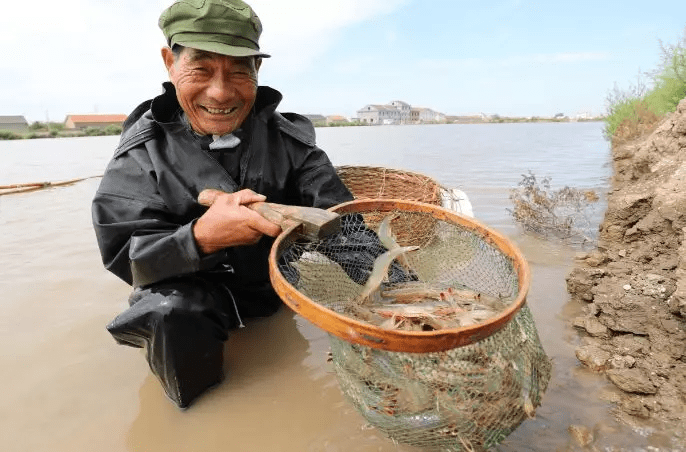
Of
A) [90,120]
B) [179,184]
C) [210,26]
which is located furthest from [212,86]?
[90,120]

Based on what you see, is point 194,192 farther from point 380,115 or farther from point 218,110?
point 380,115

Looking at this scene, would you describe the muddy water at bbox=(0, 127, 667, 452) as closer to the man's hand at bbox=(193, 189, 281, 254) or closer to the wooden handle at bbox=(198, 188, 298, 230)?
the man's hand at bbox=(193, 189, 281, 254)

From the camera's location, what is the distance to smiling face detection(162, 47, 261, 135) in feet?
7.13

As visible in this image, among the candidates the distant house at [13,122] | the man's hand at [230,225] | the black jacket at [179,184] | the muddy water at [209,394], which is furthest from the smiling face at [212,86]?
the distant house at [13,122]

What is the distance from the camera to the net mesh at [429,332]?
4.72 feet

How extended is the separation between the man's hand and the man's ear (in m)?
0.92

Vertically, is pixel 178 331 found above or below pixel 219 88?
below

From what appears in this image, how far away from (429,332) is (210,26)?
1772mm

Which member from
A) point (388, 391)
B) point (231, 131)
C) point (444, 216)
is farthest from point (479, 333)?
point (231, 131)

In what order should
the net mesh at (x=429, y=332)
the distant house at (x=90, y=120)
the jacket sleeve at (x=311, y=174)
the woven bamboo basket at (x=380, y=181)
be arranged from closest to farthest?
the net mesh at (x=429, y=332)
the jacket sleeve at (x=311, y=174)
the woven bamboo basket at (x=380, y=181)
the distant house at (x=90, y=120)

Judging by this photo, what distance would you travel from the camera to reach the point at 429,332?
123 cm

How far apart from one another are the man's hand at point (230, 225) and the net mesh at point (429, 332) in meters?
0.17

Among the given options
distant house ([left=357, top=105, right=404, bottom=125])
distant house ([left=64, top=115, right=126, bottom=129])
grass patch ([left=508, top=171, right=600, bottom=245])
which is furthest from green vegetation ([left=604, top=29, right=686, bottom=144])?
distant house ([left=357, top=105, right=404, bottom=125])

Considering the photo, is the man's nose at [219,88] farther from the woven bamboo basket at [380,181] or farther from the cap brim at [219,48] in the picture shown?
the woven bamboo basket at [380,181]
